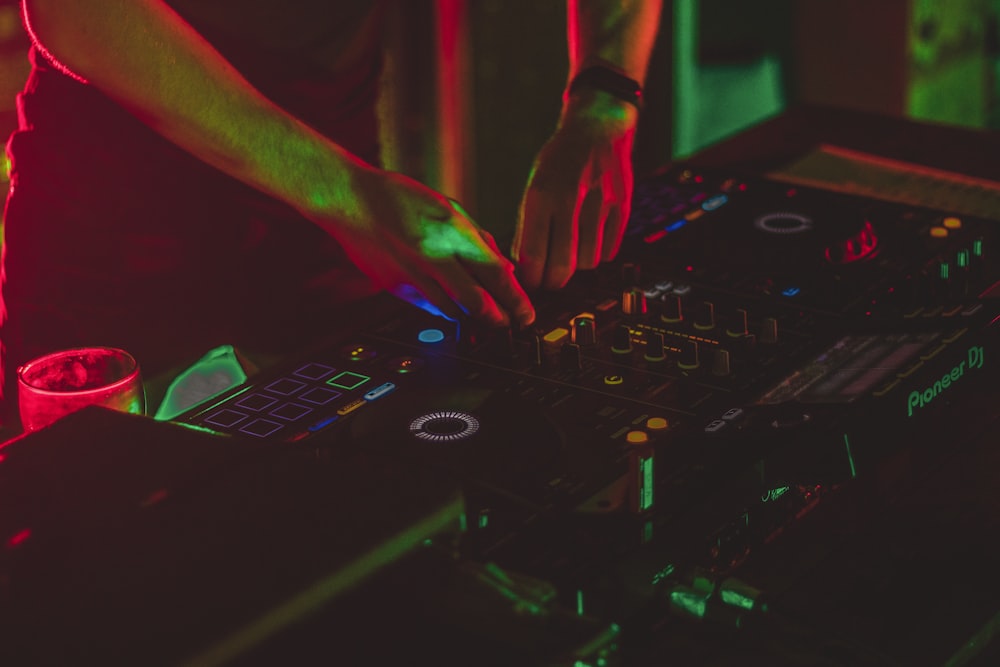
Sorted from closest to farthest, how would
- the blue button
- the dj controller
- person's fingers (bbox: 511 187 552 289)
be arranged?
the dj controller < the blue button < person's fingers (bbox: 511 187 552 289)

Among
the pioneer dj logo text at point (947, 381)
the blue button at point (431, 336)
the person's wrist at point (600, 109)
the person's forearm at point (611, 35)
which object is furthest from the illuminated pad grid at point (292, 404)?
the person's forearm at point (611, 35)

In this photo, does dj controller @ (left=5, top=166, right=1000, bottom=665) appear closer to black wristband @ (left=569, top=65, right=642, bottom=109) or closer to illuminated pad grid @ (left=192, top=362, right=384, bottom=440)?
illuminated pad grid @ (left=192, top=362, right=384, bottom=440)

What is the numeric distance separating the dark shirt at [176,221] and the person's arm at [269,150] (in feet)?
0.93

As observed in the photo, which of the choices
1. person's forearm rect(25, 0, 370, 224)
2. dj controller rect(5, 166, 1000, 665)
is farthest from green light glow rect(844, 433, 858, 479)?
person's forearm rect(25, 0, 370, 224)

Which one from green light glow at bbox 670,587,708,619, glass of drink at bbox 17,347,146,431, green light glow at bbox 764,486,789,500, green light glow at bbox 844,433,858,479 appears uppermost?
glass of drink at bbox 17,347,146,431

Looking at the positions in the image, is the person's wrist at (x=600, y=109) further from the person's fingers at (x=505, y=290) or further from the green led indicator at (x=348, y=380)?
the green led indicator at (x=348, y=380)

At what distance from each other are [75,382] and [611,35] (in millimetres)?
907

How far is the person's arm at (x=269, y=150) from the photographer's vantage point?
4.02ft

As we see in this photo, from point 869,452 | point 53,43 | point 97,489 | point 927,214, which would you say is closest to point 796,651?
point 869,452

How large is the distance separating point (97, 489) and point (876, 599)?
0.57m

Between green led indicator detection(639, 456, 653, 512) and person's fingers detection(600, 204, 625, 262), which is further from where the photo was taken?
person's fingers detection(600, 204, 625, 262)

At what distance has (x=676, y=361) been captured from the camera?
1162mm

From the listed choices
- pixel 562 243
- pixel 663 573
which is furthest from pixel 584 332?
pixel 663 573

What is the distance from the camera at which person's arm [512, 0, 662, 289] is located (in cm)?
139
